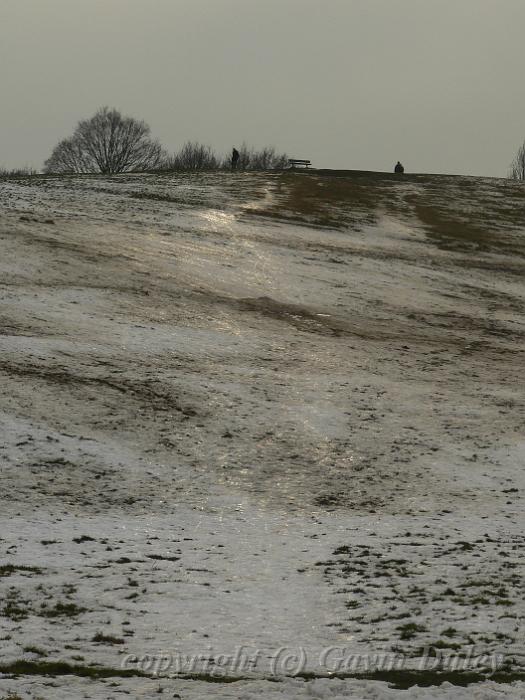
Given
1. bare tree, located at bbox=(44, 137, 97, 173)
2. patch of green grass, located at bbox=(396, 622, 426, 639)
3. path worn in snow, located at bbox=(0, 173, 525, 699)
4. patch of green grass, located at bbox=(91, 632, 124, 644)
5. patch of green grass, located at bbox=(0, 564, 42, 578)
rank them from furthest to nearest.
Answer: bare tree, located at bbox=(44, 137, 97, 173), patch of green grass, located at bbox=(0, 564, 42, 578), path worn in snow, located at bbox=(0, 173, 525, 699), patch of green grass, located at bbox=(396, 622, 426, 639), patch of green grass, located at bbox=(91, 632, 124, 644)

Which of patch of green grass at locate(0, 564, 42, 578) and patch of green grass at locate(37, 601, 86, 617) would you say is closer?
patch of green grass at locate(37, 601, 86, 617)

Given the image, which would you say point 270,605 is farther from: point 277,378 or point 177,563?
point 277,378

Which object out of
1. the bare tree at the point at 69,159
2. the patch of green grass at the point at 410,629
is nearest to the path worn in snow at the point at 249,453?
the patch of green grass at the point at 410,629

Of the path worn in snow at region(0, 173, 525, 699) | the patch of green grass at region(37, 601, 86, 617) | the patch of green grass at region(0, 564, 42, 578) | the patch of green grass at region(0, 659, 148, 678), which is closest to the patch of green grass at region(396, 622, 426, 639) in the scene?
the path worn in snow at region(0, 173, 525, 699)

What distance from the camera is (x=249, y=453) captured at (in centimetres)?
1506

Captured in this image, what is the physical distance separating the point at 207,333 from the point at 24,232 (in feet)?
30.6

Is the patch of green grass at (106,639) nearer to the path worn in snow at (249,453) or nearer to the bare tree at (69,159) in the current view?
the path worn in snow at (249,453)

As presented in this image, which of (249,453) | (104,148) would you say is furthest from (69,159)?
(249,453)

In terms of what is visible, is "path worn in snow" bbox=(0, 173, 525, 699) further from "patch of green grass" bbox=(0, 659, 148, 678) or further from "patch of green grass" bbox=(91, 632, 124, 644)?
"patch of green grass" bbox=(0, 659, 148, 678)

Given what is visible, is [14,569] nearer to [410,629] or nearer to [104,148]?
[410,629]

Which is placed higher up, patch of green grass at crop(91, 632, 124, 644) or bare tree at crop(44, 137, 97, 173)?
bare tree at crop(44, 137, 97, 173)

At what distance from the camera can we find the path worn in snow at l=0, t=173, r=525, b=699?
8.80 meters

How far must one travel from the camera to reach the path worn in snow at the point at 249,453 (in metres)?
8.80

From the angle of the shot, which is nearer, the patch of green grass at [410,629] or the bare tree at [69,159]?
the patch of green grass at [410,629]
